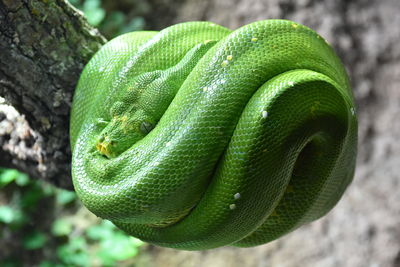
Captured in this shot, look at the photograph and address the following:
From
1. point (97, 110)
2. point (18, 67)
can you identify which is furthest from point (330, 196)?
point (18, 67)

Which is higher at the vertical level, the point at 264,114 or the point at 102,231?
the point at 264,114

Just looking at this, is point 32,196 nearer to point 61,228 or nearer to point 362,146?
point 61,228

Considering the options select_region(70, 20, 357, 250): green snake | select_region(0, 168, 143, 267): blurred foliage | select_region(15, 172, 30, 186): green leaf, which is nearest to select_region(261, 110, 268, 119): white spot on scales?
select_region(70, 20, 357, 250): green snake

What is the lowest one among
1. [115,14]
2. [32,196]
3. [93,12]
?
[32,196]

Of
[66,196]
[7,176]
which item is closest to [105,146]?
[7,176]

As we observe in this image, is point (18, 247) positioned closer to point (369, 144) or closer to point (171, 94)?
point (171, 94)

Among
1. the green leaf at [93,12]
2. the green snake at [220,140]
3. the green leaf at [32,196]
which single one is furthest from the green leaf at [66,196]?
the green snake at [220,140]

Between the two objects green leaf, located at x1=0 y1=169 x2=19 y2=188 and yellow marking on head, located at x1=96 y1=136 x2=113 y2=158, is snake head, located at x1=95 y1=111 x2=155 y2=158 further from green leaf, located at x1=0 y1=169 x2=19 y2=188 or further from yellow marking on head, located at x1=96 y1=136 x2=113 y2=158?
green leaf, located at x1=0 y1=169 x2=19 y2=188
